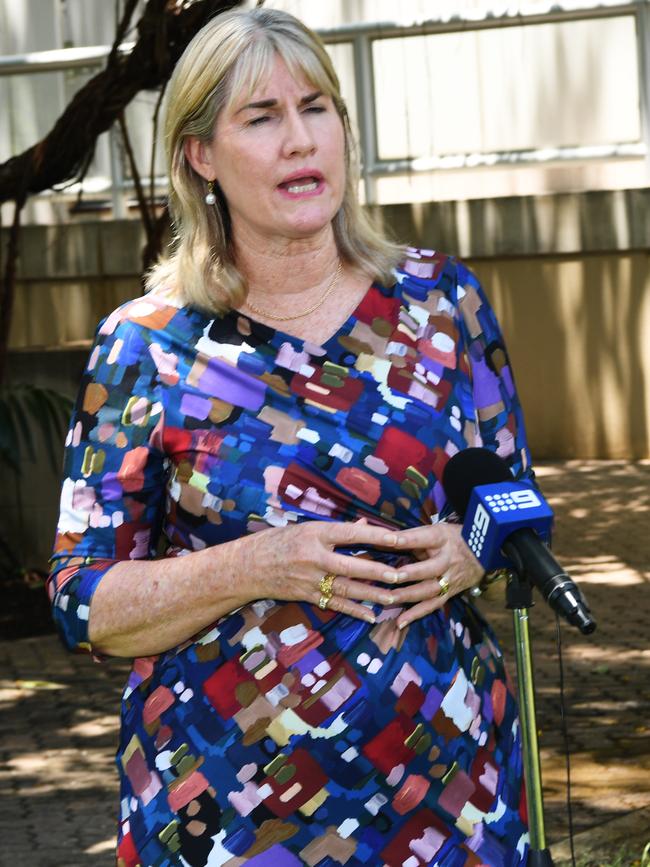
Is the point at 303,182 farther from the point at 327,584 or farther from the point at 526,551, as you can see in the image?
the point at 526,551

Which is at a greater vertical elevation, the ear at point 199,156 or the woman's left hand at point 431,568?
the ear at point 199,156

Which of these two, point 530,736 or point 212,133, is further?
point 212,133

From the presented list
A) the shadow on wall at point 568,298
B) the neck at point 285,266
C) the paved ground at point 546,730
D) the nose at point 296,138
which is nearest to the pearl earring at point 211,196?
the neck at point 285,266

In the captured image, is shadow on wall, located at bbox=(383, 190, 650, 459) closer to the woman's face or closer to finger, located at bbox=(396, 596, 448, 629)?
the woman's face

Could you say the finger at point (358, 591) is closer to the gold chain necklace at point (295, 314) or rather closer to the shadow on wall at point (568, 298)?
the gold chain necklace at point (295, 314)

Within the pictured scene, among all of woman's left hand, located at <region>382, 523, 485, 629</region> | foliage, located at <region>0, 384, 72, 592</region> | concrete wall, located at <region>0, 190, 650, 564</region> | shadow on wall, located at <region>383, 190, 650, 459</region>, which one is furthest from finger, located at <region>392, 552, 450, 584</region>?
shadow on wall, located at <region>383, 190, 650, 459</region>

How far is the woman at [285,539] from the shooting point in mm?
2484

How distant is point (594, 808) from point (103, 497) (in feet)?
12.8

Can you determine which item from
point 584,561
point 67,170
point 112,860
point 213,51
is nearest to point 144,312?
point 213,51

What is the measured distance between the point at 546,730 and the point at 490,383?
454 cm

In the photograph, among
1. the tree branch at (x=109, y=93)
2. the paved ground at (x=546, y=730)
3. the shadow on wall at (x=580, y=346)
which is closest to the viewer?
the paved ground at (x=546, y=730)

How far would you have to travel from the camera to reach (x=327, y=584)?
2.45 metres

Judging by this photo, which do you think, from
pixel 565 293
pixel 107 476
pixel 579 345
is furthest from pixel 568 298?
pixel 107 476

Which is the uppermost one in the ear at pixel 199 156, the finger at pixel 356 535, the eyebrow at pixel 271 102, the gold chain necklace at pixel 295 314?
the eyebrow at pixel 271 102
